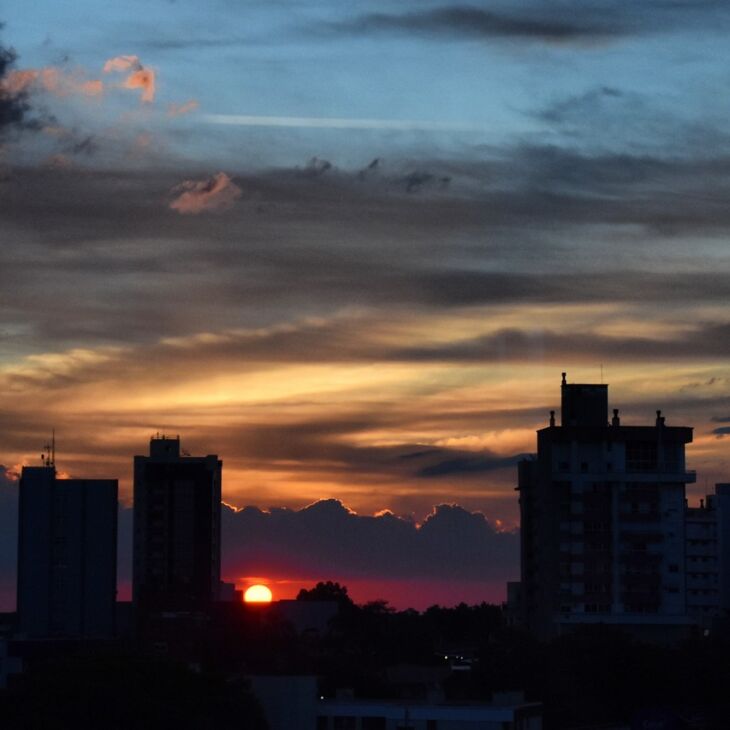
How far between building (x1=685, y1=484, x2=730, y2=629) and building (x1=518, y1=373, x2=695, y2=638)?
30.3 ft

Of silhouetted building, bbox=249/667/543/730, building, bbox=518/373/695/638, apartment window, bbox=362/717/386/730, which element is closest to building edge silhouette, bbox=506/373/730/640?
building, bbox=518/373/695/638

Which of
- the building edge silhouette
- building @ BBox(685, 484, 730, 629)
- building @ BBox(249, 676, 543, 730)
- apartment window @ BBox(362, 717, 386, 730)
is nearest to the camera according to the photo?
building @ BBox(249, 676, 543, 730)

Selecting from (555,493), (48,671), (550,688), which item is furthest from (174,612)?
(48,671)

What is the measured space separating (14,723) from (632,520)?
76.4 meters

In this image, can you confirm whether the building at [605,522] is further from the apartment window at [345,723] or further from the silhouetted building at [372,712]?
the apartment window at [345,723]

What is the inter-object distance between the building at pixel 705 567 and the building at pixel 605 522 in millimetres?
9221

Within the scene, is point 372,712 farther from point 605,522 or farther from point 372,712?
point 605,522

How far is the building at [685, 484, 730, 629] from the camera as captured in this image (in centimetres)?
16500

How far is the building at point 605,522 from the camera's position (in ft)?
482

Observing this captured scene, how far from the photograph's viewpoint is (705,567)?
568 feet

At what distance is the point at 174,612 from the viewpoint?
193500 millimetres

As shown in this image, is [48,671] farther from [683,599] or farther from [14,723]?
[683,599]

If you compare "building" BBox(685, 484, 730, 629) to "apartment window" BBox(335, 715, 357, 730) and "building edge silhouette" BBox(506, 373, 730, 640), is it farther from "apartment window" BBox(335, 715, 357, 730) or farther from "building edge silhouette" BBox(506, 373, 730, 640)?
"apartment window" BBox(335, 715, 357, 730)

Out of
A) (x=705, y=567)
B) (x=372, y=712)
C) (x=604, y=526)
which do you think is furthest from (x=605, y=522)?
(x=372, y=712)
